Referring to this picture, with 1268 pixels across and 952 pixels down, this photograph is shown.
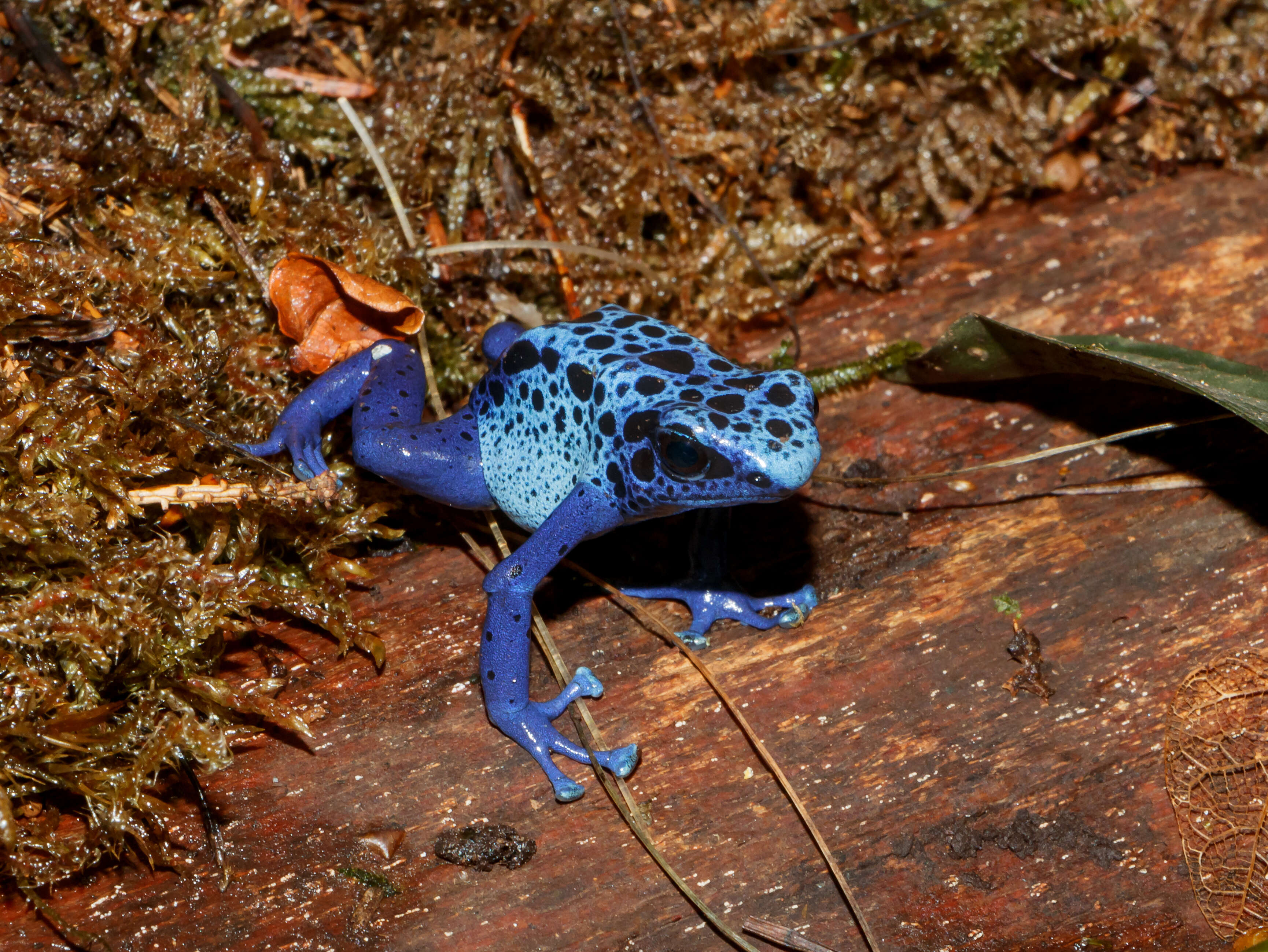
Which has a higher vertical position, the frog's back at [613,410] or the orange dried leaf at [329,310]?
the orange dried leaf at [329,310]

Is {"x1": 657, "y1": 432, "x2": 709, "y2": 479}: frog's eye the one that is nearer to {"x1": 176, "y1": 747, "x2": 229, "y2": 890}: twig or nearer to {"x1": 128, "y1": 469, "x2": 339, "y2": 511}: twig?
{"x1": 128, "y1": 469, "x2": 339, "y2": 511}: twig

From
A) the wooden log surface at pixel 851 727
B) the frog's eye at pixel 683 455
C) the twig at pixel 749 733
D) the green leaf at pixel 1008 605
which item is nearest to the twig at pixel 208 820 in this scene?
the wooden log surface at pixel 851 727

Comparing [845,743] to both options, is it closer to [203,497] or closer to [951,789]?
[951,789]

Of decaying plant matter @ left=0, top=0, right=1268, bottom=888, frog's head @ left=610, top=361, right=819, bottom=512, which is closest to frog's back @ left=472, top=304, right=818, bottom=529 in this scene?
frog's head @ left=610, top=361, right=819, bottom=512

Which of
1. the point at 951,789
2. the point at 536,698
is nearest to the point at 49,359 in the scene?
the point at 536,698

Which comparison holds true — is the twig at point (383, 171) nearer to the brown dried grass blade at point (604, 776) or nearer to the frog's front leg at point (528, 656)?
the brown dried grass blade at point (604, 776)

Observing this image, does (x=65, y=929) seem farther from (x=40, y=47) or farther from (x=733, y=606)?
(x=40, y=47)

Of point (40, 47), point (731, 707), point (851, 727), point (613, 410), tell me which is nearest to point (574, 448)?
point (613, 410)
